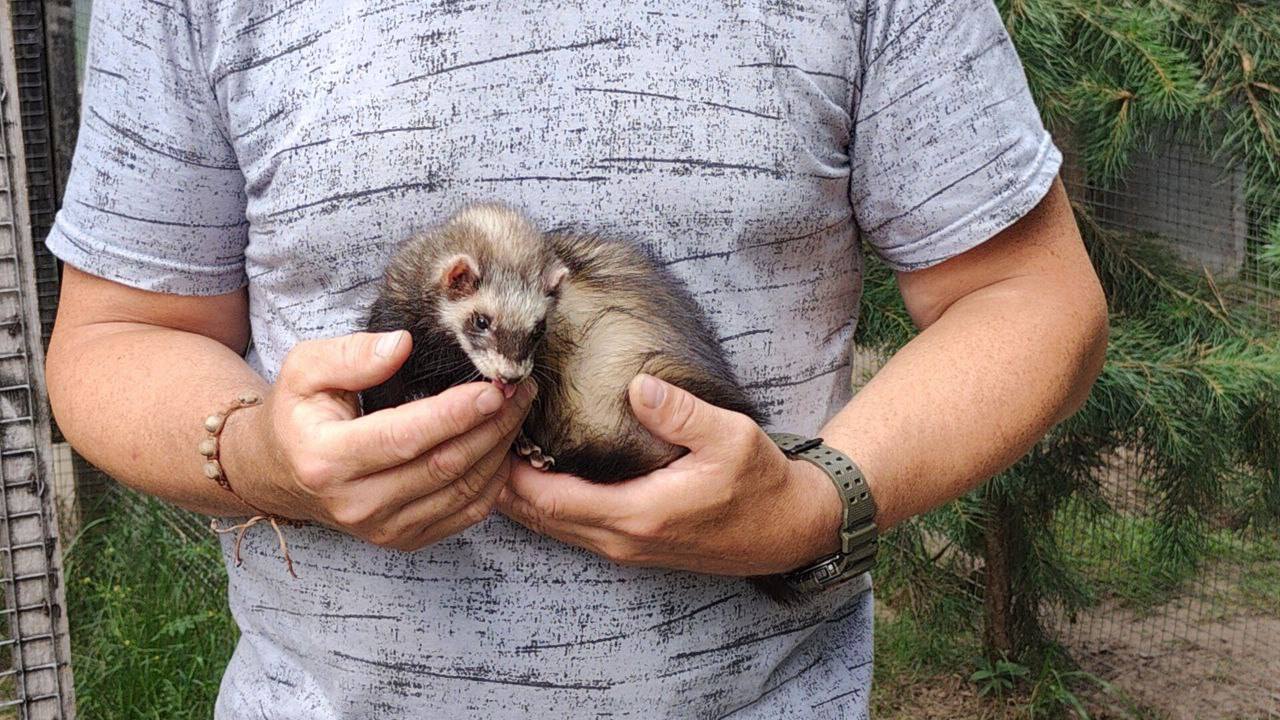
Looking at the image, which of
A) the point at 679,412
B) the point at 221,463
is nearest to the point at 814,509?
the point at 679,412

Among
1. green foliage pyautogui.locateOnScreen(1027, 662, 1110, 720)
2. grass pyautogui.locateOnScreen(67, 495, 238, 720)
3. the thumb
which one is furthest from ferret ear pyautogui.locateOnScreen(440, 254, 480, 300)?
green foliage pyautogui.locateOnScreen(1027, 662, 1110, 720)

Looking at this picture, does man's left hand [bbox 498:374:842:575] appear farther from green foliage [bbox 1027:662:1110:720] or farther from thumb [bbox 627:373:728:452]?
green foliage [bbox 1027:662:1110:720]

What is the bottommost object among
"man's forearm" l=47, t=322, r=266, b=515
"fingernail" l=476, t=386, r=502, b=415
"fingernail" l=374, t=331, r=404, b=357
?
"man's forearm" l=47, t=322, r=266, b=515

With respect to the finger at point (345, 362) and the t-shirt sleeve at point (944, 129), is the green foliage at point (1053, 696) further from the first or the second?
the finger at point (345, 362)

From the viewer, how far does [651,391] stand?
101 centimetres

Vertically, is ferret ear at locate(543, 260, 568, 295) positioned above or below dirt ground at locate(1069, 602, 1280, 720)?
above

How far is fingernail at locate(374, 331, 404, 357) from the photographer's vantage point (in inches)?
38.3

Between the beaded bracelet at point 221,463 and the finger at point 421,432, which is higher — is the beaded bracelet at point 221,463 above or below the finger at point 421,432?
below

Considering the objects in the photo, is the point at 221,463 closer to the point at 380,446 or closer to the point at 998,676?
the point at 380,446

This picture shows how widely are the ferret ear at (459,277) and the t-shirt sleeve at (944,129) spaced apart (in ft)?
1.22

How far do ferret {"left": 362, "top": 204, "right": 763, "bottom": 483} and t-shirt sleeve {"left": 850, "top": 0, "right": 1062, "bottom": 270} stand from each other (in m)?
0.23

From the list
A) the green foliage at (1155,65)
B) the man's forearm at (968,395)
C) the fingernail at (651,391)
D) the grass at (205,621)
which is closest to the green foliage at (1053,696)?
the grass at (205,621)

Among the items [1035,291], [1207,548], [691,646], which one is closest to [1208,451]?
[1207,548]

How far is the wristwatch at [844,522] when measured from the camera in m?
1.13
